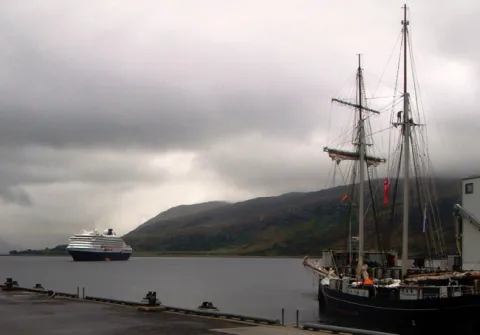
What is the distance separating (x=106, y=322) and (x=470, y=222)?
113 feet

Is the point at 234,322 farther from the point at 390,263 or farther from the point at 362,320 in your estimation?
the point at 390,263

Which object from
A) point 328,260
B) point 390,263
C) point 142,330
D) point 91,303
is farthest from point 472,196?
point 142,330

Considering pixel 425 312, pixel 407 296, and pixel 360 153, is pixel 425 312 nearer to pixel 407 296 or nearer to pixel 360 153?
pixel 407 296

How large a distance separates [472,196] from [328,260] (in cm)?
2664

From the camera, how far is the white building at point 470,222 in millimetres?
47750

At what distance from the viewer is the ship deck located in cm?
2141

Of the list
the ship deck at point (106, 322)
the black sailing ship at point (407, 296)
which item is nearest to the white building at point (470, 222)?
the black sailing ship at point (407, 296)

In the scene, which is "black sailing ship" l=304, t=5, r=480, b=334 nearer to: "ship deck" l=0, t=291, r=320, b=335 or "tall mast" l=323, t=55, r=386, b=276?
"tall mast" l=323, t=55, r=386, b=276

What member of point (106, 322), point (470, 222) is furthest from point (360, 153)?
point (106, 322)

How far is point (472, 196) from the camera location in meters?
48.2

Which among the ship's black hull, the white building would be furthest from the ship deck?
the white building

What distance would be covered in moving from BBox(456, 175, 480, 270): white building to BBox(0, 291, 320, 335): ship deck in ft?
99.0

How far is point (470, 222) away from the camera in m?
48.5

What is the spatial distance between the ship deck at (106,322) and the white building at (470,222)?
30171mm
